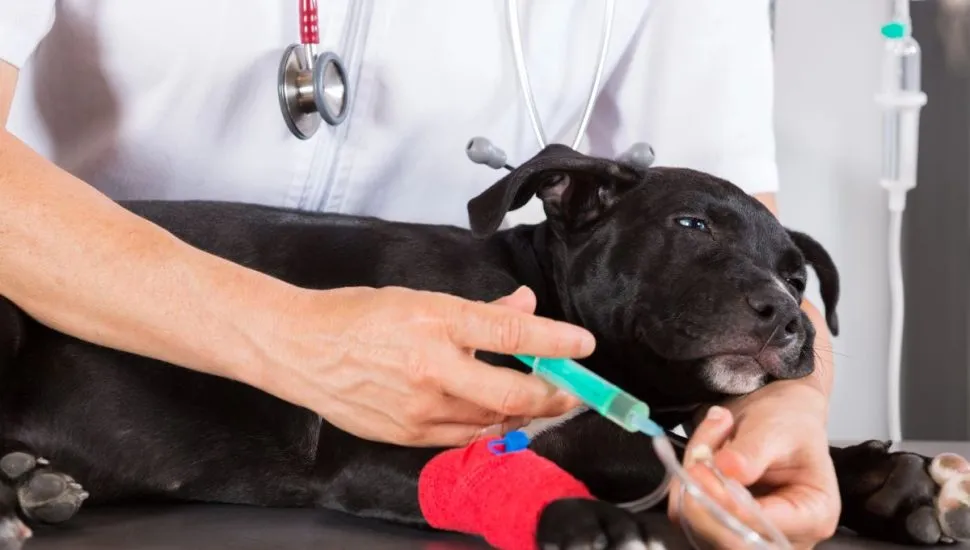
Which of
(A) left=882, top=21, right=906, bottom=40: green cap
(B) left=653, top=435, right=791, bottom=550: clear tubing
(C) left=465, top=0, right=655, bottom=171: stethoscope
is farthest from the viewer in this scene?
(A) left=882, top=21, right=906, bottom=40: green cap

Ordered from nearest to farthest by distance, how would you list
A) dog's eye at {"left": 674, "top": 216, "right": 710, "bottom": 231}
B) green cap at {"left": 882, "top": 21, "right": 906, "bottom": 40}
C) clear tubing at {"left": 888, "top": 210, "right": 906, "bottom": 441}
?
dog's eye at {"left": 674, "top": 216, "right": 710, "bottom": 231}
green cap at {"left": 882, "top": 21, "right": 906, "bottom": 40}
clear tubing at {"left": 888, "top": 210, "right": 906, "bottom": 441}

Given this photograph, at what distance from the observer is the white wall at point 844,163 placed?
253 centimetres

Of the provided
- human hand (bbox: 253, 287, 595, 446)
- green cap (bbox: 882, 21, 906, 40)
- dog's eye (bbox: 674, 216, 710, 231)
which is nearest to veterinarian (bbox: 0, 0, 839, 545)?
human hand (bbox: 253, 287, 595, 446)

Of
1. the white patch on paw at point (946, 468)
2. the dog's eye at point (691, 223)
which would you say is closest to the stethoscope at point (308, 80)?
the dog's eye at point (691, 223)

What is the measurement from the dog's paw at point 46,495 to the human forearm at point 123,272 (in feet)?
0.57

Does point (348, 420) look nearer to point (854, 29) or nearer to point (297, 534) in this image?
point (297, 534)

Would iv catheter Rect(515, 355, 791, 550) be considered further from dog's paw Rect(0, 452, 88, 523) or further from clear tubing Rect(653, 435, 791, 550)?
dog's paw Rect(0, 452, 88, 523)

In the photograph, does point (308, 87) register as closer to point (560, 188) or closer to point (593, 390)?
point (560, 188)

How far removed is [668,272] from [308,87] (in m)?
0.51

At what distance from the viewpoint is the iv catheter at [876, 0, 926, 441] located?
236 centimetres

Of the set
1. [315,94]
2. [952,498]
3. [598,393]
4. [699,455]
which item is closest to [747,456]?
[699,455]

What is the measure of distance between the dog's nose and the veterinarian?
6cm

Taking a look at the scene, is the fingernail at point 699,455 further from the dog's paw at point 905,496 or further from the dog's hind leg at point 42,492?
the dog's hind leg at point 42,492

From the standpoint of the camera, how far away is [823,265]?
1.49 meters
